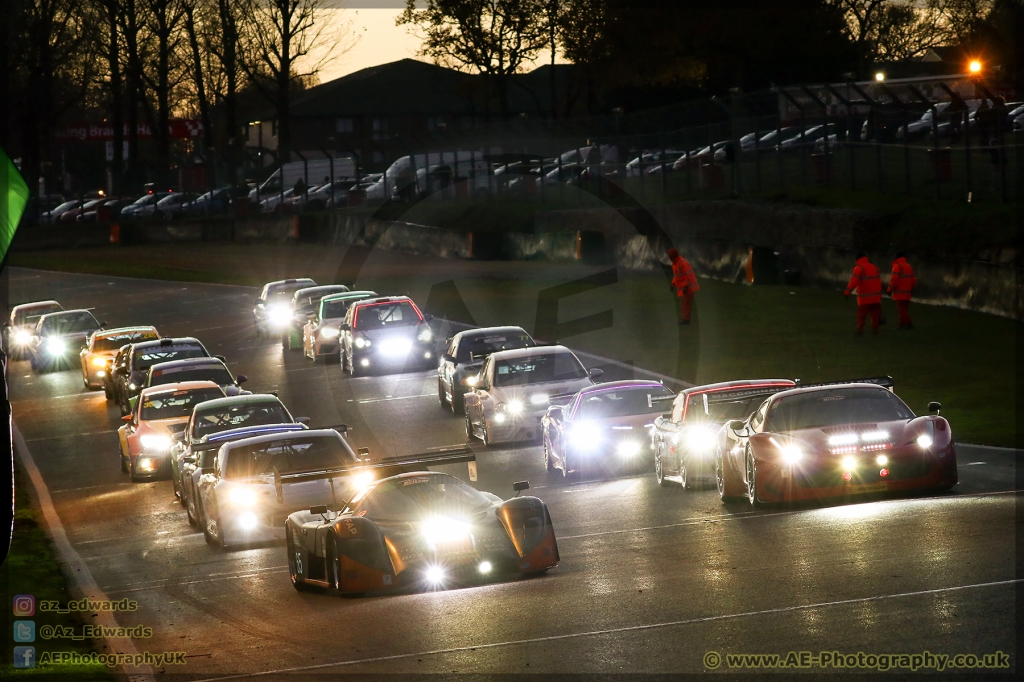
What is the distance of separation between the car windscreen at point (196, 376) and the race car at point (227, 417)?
618 centimetres

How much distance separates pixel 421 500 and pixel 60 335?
29.9m

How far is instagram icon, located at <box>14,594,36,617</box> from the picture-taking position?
40.4 feet

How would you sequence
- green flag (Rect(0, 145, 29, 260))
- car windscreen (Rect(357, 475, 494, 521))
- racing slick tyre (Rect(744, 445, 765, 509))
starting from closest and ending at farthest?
green flag (Rect(0, 145, 29, 260)) → car windscreen (Rect(357, 475, 494, 521)) → racing slick tyre (Rect(744, 445, 765, 509))

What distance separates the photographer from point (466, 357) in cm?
2775

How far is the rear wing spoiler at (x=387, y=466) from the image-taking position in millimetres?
13711

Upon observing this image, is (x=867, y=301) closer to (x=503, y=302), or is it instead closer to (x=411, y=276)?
(x=503, y=302)

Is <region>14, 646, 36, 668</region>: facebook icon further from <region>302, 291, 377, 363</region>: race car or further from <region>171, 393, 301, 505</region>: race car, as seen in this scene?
<region>302, 291, 377, 363</region>: race car

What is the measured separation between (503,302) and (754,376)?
15.9 m

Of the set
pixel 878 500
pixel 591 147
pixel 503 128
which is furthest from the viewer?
pixel 503 128

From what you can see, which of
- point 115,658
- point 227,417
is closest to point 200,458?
point 227,417

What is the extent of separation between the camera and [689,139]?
4450 cm

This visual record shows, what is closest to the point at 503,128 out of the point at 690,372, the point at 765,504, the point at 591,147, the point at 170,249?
the point at 591,147

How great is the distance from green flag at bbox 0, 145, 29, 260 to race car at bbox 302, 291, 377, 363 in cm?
3046

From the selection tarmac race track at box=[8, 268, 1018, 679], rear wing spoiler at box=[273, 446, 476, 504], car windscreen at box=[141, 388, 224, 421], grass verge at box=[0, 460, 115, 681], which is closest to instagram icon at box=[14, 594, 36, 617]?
grass verge at box=[0, 460, 115, 681]
